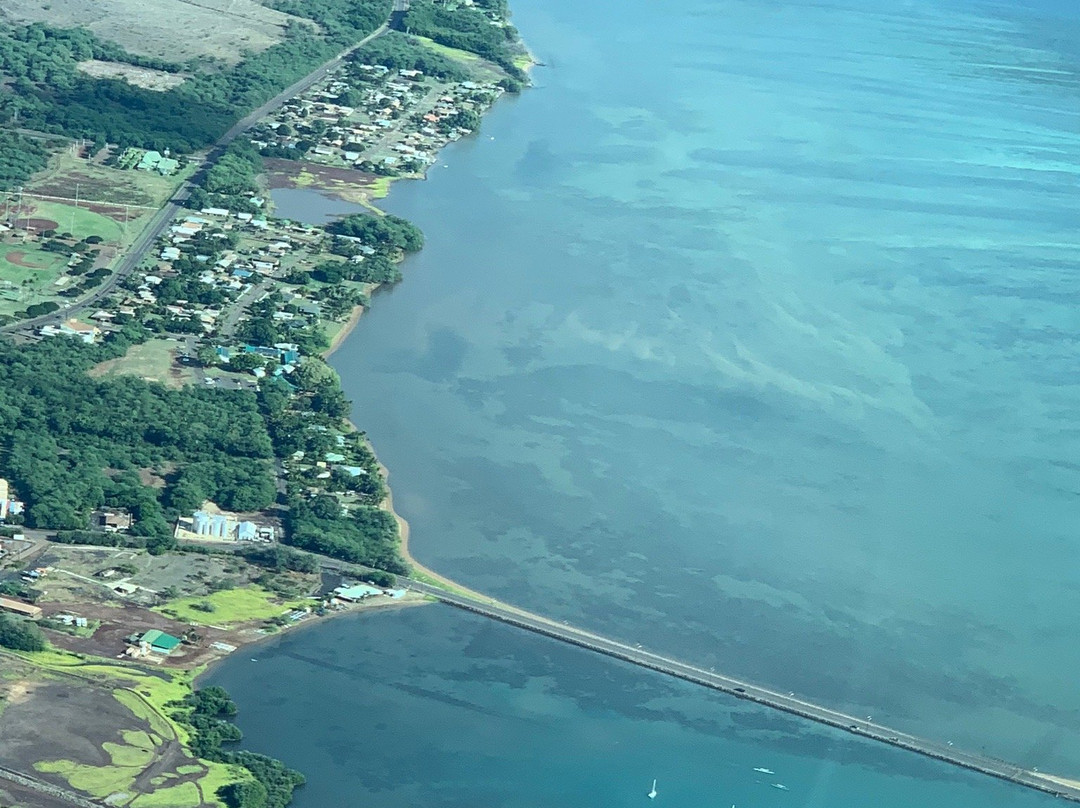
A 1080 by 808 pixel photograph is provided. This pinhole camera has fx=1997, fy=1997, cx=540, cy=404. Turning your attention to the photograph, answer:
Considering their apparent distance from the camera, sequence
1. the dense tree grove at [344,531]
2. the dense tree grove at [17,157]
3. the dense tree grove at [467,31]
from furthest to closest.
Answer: the dense tree grove at [467,31] → the dense tree grove at [17,157] → the dense tree grove at [344,531]

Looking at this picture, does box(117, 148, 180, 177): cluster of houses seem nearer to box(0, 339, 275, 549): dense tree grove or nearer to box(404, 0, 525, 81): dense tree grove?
box(0, 339, 275, 549): dense tree grove

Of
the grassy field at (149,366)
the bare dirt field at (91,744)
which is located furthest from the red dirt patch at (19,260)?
the bare dirt field at (91,744)

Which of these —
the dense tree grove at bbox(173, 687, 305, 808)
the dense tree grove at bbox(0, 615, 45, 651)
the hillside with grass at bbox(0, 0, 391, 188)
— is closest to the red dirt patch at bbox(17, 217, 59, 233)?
the hillside with grass at bbox(0, 0, 391, 188)

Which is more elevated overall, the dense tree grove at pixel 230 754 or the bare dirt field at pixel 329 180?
the bare dirt field at pixel 329 180

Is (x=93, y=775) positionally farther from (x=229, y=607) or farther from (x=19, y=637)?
(x=229, y=607)

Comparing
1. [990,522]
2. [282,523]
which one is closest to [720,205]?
[990,522]

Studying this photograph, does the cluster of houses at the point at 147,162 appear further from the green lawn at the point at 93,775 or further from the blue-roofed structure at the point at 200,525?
the green lawn at the point at 93,775

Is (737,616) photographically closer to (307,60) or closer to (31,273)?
(31,273)
